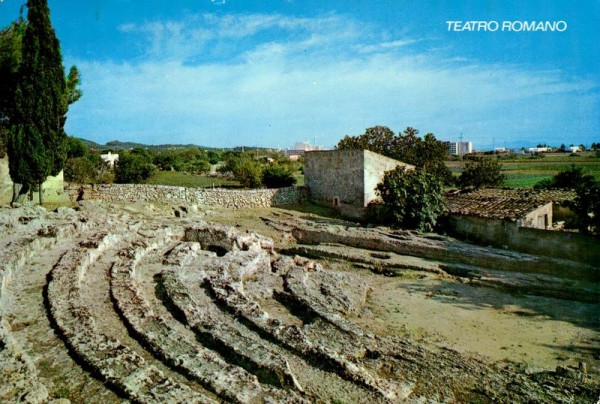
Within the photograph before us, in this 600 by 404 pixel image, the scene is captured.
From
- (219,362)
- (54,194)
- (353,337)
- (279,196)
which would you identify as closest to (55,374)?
(219,362)

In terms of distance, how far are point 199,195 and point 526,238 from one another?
19.1 metres

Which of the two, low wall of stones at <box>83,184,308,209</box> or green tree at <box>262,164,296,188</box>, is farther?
green tree at <box>262,164,296,188</box>

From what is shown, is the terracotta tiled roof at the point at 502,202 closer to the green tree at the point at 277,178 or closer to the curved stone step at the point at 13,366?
the green tree at the point at 277,178

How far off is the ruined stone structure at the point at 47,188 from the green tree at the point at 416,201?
18466 mm

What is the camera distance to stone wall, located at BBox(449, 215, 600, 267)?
627 inches

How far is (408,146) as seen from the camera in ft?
120

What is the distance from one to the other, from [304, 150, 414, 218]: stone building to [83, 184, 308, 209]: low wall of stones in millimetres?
2216

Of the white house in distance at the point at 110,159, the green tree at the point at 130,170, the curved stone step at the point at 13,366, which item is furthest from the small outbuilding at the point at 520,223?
the white house in distance at the point at 110,159

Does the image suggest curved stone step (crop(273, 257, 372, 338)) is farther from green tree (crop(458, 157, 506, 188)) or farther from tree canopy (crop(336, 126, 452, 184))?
green tree (crop(458, 157, 506, 188))

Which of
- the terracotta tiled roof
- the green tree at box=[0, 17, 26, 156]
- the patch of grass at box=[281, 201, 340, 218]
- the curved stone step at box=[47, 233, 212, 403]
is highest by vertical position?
the green tree at box=[0, 17, 26, 156]

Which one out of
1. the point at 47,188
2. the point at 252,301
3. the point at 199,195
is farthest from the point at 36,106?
the point at 252,301

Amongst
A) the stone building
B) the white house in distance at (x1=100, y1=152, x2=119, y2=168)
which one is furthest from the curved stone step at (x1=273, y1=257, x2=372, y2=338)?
the white house in distance at (x1=100, y1=152, x2=119, y2=168)

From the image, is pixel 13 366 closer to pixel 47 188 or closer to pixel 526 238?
pixel 526 238

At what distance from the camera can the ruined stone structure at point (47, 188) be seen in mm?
22281
